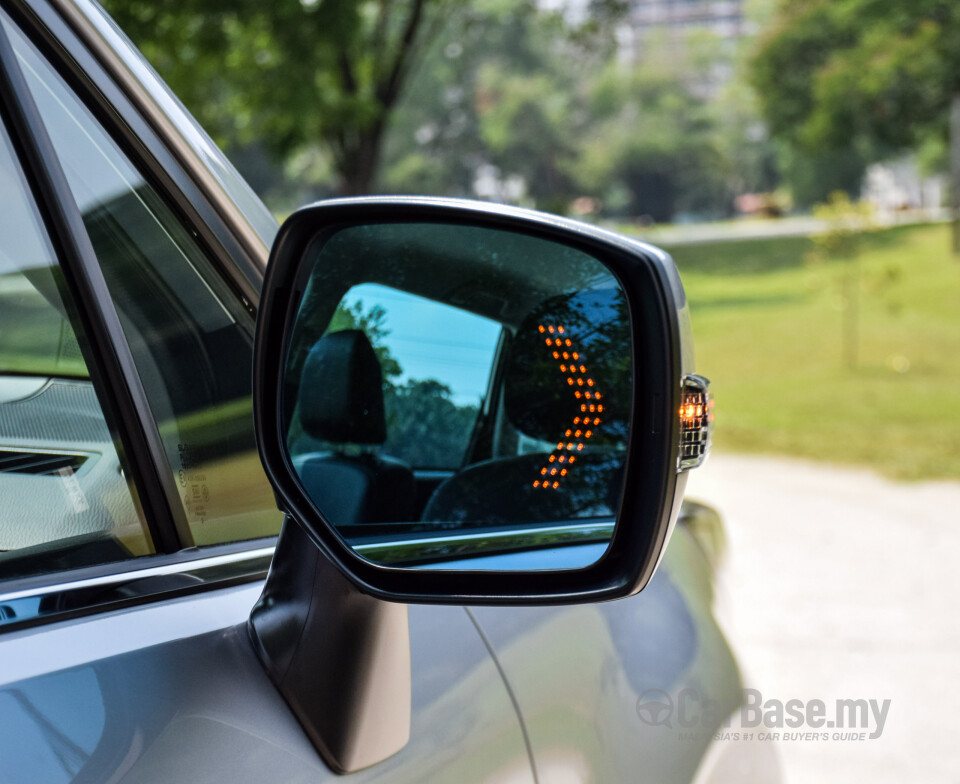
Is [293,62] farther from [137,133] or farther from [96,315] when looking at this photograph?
[96,315]

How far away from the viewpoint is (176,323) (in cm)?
117

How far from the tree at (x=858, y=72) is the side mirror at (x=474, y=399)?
2241cm

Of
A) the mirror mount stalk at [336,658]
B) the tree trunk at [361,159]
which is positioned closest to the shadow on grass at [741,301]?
the tree trunk at [361,159]

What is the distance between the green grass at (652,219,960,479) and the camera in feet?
30.6

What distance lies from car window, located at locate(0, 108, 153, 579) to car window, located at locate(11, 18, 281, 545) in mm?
56

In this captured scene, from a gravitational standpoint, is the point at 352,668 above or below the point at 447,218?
below

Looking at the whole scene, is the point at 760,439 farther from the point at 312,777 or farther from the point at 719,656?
the point at 312,777

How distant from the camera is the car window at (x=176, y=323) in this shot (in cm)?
109

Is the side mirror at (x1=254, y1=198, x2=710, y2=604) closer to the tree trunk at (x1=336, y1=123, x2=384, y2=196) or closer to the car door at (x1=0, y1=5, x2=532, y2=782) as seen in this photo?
the car door at (x1=0, y1=5, x2=532, y2=782)

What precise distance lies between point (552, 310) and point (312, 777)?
2.06 feet

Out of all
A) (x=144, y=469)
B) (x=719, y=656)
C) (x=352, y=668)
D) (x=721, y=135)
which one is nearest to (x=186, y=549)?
(x=144, y=469)

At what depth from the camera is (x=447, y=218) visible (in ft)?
3.37

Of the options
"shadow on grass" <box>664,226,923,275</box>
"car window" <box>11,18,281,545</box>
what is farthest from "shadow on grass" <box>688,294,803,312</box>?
"car window" <box>11,18,281,545</box>

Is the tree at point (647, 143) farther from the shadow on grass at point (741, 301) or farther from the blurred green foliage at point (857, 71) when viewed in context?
the shadow on grass at point (741, 301)
